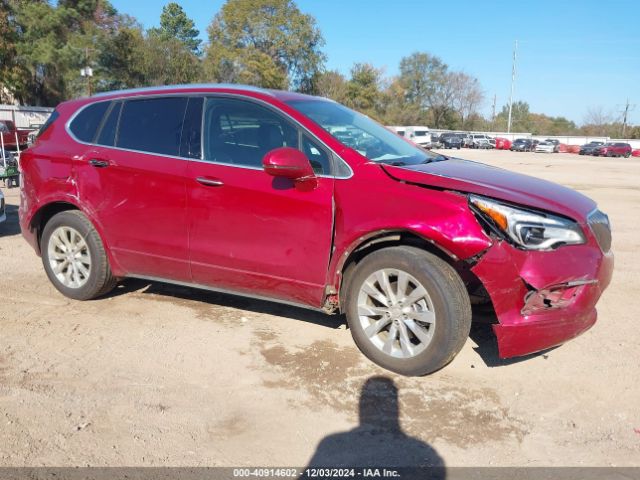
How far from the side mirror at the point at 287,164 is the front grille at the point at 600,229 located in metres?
1.86

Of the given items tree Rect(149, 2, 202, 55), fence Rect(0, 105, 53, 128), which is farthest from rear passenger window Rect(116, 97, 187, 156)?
tree Rect(149, 2, 202, 55)

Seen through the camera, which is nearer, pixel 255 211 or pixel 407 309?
pixel 407 309

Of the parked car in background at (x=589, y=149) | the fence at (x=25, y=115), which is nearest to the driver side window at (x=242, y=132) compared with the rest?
the fence at (x=25, y=115)

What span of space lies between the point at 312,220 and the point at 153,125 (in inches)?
67.8

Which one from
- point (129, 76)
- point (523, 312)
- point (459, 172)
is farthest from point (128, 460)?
point (129, 76)

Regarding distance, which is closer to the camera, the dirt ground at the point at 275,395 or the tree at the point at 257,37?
the dirt ground at the point at 275,395

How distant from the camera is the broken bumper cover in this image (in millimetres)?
3428

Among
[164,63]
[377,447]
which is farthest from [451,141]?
[377,447]

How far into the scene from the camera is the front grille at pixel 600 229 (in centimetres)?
372

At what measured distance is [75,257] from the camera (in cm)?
513

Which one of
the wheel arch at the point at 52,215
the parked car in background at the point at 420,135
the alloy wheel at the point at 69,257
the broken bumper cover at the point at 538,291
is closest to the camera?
the broken bumper cover at the point at 538,291

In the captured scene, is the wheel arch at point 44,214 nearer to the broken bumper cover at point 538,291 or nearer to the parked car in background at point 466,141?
the broken bumper cover at point 538,291

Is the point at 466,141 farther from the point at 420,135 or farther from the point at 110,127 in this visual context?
the point at 110,127

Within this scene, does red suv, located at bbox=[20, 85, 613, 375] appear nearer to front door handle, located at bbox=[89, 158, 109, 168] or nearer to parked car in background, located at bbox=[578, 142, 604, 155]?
front door handle, located at bbox=[89, 158, 109, 168]
